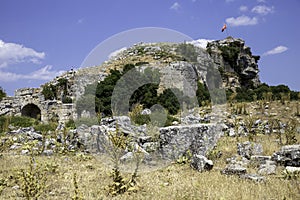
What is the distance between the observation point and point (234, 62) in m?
33.2

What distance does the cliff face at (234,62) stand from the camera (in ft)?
103

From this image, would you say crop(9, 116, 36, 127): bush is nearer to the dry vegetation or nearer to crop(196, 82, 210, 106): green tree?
the dry vegetation

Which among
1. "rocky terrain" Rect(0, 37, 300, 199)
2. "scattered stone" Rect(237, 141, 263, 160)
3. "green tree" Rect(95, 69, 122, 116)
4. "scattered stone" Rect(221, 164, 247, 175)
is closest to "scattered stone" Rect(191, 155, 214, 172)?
"rocky terrain" Rect(0, 37, 300, 199)

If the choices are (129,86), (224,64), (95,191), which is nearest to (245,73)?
(224,64)

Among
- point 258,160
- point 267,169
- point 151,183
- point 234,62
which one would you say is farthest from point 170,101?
point 234,62

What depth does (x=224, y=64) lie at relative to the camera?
108 ft

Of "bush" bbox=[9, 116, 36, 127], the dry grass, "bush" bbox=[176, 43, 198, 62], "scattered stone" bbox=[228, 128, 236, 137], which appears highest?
"bush" bbox=[176, 43, 198, 62]

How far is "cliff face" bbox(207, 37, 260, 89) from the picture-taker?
31531mm

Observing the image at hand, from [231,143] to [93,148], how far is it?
12.7ft

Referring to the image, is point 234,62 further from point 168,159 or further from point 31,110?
point 168,159

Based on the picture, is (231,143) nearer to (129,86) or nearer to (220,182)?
(220,182)

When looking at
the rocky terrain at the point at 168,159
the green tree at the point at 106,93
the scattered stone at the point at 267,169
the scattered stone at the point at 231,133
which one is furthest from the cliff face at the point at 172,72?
the scattered stone at the point at 267,169

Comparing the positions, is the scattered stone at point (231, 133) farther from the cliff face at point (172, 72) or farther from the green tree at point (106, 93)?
the cliff face at point (172, 72)

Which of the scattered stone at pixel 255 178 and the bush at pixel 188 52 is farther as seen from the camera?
the bush at pixel 188 52
